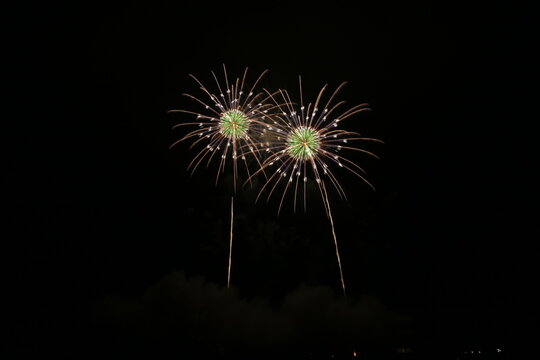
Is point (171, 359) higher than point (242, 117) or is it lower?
lower

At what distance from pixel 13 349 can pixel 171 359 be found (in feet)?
32.9

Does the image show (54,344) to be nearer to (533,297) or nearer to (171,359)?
(171,359)

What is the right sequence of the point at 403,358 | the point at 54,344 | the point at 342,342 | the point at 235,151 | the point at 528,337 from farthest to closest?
the point at 342,342
the point at 54,344
the point at 528,337
the point at 403,358
the point at 235,151

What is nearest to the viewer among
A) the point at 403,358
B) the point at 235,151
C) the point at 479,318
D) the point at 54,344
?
the point at 235,151

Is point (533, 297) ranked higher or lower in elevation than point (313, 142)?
lower

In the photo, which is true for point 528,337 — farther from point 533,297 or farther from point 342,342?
point 342,342

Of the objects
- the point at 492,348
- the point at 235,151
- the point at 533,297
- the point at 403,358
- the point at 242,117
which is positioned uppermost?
the point at 242,117

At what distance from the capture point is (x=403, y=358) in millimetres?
20594

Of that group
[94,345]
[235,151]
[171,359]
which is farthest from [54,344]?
[235,151]

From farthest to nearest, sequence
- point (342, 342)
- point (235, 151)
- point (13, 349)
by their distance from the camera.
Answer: point (342, 342)
point (13, 349)
point (235, 151)

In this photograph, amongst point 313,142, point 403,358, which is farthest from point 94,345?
point 313,142

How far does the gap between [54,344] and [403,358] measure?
25.4 m

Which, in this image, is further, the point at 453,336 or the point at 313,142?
the point at 453,336

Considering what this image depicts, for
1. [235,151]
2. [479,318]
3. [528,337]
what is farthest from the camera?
[479,318]
